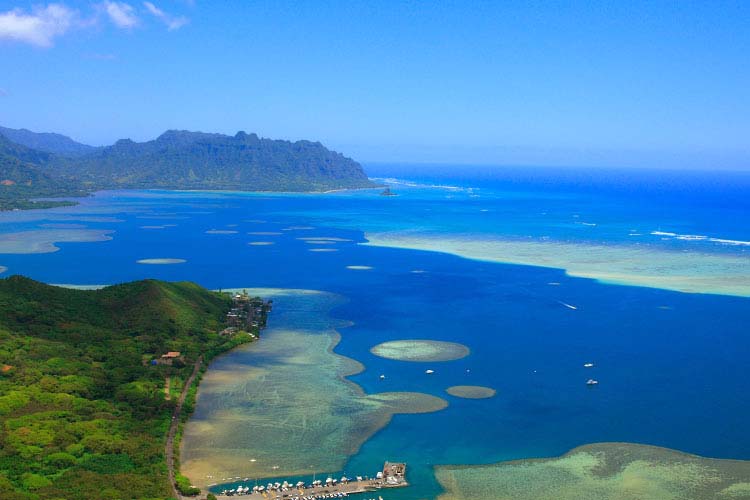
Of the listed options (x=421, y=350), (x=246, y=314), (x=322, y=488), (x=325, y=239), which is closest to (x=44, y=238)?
(x=325, y=239)

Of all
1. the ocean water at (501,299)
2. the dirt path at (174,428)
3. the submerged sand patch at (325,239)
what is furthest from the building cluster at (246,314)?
the submerged sand patch at (325,239)

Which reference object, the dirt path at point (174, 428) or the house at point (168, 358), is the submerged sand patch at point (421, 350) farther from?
the house at point (168, 358)

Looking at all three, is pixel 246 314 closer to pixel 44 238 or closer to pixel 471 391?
pixel 471 391

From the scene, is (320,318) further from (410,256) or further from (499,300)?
(410,256)

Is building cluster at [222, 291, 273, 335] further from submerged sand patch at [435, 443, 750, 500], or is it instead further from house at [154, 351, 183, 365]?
submerged sand patch at [435, 443, 750, 500]

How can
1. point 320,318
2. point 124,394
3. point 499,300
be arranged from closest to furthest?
point 124,394
point 320,318
point 499,300

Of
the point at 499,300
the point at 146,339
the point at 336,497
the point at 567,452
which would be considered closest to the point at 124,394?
the point at 146,339
